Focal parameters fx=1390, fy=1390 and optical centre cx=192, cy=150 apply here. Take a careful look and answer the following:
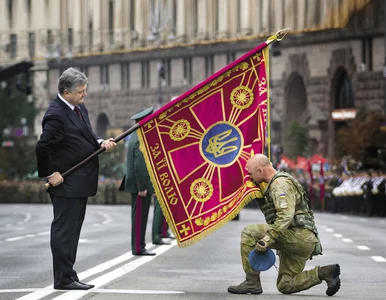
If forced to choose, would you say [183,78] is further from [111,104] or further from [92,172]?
Result: [92,172]

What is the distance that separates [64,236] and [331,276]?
89.9 inches

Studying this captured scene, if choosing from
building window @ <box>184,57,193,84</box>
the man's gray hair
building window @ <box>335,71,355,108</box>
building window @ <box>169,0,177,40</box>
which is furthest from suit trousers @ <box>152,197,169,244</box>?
building window @ <box>169,0,177,40</box>

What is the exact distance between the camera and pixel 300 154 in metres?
70.4

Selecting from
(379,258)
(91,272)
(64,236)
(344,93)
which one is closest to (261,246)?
(64,236)

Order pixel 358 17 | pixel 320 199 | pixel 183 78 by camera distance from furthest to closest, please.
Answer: pixel 183 78, pixel 358 17, pixel 320 199

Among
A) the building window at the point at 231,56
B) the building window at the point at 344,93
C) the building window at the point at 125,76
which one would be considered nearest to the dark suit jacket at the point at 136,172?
the building window at the point at 344,93

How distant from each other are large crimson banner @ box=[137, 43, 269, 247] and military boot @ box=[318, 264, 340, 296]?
1203mm

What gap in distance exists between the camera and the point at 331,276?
11219 millimetres

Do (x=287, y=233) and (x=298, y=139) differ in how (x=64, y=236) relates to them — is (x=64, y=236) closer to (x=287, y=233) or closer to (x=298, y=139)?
(x=287, y=233)

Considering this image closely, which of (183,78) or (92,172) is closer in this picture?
(92,172)

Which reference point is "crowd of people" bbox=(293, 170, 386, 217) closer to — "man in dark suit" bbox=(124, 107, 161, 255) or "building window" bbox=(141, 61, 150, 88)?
"man in dark suit" bbox=(124, 107, 161, 255)

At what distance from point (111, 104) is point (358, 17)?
2674cm

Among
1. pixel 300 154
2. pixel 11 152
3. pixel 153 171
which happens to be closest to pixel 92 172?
pixel 153 171

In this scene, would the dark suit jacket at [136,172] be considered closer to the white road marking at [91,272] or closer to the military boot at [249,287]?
the white road marking at [91,272]
